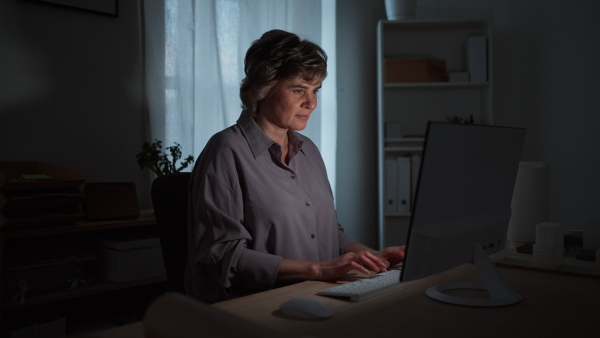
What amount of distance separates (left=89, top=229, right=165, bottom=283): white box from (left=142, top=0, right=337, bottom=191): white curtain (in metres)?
0.67

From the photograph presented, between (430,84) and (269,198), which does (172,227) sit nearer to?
(269,198)

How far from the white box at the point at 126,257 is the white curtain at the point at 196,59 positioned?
67 centimetres

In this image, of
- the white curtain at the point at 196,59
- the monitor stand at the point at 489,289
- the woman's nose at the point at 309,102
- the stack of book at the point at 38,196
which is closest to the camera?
the monitor stand at the point at 489,289

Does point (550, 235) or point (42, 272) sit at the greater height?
point (550, 235)

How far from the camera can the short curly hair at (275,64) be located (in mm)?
1636

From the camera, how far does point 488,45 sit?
3301mm

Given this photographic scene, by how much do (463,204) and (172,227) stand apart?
82cm

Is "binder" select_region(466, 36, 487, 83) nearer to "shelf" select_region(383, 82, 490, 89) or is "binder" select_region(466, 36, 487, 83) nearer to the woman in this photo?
"shelf" select_region(383, 82, 490, 89)

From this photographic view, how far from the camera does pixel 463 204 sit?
105 cm

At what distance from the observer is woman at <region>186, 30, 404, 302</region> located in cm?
136

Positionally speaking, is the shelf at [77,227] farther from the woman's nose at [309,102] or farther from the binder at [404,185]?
the binder at [404,185]

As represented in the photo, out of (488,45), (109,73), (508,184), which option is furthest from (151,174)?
(488,45)

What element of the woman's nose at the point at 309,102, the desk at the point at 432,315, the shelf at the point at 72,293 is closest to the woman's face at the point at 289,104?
the woman's nose at the point at 309,102

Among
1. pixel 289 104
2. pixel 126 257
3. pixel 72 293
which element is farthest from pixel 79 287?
pixel 289 104
